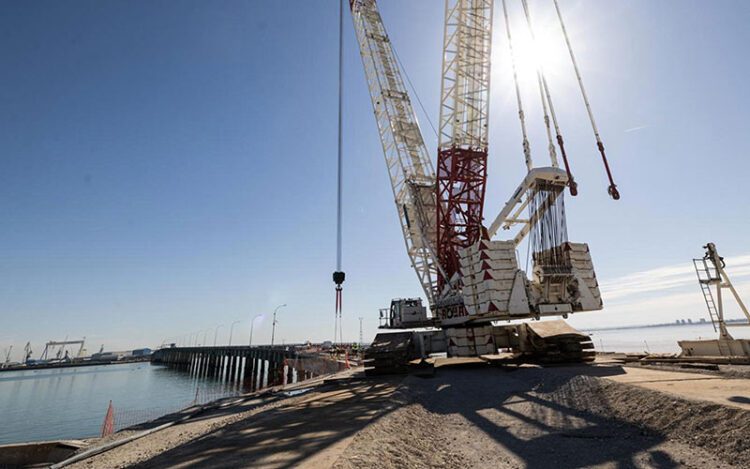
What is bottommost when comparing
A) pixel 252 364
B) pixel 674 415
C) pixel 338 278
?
pixel 252 364

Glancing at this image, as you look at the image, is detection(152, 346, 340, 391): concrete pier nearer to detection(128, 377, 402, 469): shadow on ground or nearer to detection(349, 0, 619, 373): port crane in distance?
detection(349, 0, 619, 373): port crane in distance

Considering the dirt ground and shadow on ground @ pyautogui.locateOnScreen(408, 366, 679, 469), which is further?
shadow on ground @ pyautogui.locateOnScreen(408, 366, 679, 469)

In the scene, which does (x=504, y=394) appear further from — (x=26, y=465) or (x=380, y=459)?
(x=26, y=465)

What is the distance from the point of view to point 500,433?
7086 mm

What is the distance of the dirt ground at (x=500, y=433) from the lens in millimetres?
5160

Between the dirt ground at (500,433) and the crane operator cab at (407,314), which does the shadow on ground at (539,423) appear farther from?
the crane operator cab at (407,314)

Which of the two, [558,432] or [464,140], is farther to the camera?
[464,140]

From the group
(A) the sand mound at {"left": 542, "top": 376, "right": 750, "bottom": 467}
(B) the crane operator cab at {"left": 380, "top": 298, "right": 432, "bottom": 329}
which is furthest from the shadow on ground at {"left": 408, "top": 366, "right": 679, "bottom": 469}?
(B) the crane operator cab at {"left": 380, "top": 298, "right": 432, "bottom": 329}

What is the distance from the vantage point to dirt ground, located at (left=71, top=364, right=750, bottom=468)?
5160 mm

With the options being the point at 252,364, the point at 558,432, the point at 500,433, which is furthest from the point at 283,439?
the point at 252,364

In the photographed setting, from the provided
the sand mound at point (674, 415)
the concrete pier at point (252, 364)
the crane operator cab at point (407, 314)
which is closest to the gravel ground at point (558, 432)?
the sand mound at point (674, 415)

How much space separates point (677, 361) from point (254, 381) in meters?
76.7

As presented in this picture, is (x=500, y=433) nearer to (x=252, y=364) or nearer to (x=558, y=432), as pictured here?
(x=558, y=432)

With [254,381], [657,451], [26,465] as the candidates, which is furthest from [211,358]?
[657,451]
